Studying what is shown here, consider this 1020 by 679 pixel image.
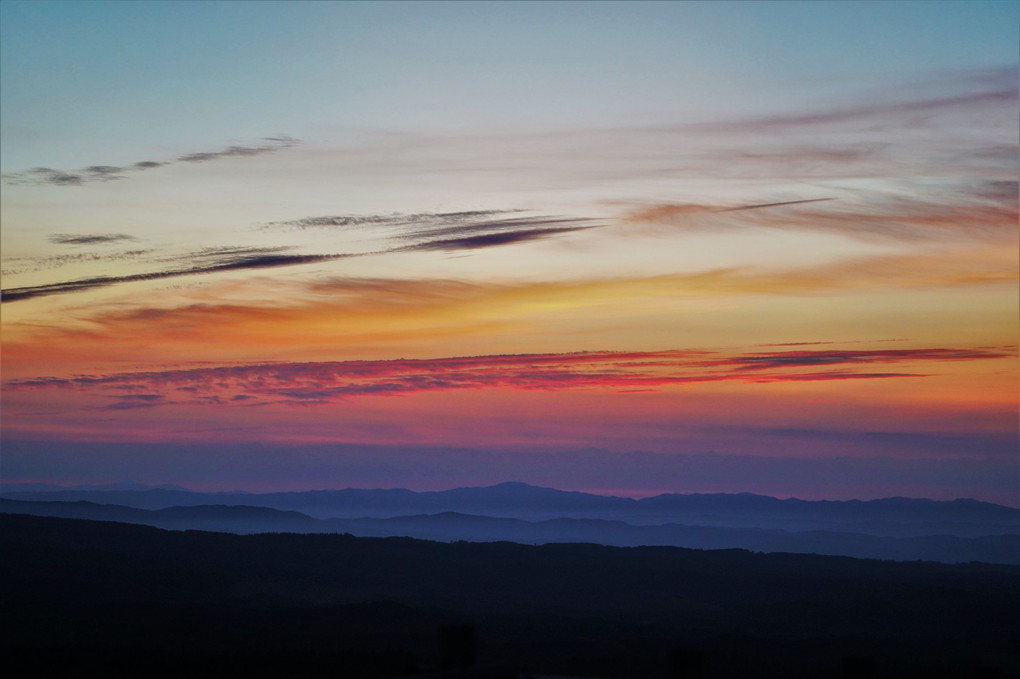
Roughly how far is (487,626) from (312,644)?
17312 mm

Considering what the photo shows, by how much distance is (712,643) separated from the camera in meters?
43.0

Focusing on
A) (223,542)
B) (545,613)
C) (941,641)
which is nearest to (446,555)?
(223,542)

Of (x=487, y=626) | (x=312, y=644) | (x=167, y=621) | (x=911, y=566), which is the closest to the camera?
(x=312, y=644)

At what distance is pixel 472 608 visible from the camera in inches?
2635

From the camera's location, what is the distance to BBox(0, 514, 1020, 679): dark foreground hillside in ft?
94.2

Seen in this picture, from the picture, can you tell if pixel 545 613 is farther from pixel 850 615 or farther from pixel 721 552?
pixel 721 552

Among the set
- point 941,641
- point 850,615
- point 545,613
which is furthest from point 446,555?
point 941,641

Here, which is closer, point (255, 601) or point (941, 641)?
point (941, 641)

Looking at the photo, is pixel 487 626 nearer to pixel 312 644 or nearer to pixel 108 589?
→ pixel 312 644

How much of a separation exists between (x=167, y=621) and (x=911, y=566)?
9872 centimetres

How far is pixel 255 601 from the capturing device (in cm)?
6297

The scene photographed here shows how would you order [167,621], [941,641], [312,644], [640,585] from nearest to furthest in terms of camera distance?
[312,644]
[167,621]
[941,641]
[640,585]

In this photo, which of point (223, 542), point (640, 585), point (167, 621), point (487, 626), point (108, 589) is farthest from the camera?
point (223, 542)

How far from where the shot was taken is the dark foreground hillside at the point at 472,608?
28.7 meters
